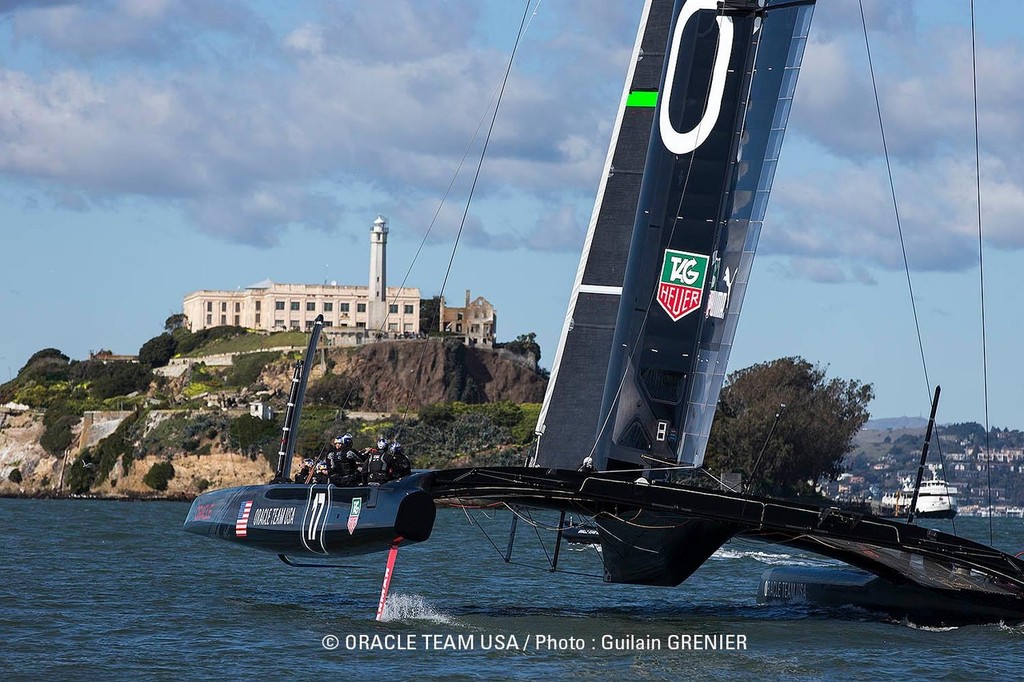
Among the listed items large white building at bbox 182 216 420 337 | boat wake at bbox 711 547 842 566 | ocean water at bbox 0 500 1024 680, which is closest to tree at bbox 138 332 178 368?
large white building at bbox 182 216 420 337

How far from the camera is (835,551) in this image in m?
18.4

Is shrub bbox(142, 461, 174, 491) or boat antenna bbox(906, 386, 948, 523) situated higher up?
boat antenna bbox(906, 386, 948, 523)

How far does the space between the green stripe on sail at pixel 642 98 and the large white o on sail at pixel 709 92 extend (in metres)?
1.50

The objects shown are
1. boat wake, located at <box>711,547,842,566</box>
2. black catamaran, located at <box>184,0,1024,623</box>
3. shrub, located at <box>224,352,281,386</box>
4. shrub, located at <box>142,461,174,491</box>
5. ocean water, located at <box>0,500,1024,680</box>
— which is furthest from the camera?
shrub, located at <box>224,352,281,386</box>

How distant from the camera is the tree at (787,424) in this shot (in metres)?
70.9

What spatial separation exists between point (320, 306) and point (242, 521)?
97902mm

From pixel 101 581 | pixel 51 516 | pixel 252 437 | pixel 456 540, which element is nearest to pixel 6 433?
pixel 252 437

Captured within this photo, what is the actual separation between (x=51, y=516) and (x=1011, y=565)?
127 feet

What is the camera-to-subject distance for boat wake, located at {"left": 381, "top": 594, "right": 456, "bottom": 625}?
1819cm

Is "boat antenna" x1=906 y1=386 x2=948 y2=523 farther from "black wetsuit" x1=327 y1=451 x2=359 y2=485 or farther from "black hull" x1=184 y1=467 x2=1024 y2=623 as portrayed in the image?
"black wetsuit" x1=327 y1=451 x2=359 y2=485

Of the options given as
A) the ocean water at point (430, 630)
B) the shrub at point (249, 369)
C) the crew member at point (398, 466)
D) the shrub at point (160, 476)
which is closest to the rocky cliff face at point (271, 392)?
the shrub at point (160, 476)

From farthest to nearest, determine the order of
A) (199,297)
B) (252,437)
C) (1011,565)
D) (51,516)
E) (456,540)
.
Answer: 1. (199,297)
2. (252,437)
3. (51,516)
4. (456,540)
5. (1011,565)

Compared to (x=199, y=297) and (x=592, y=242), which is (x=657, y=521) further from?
(x=199, y=297)

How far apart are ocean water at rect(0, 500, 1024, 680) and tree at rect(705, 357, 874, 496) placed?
44.9m
